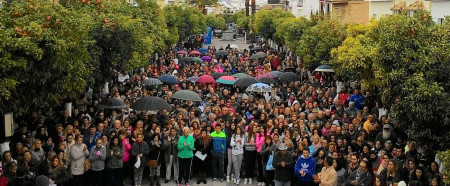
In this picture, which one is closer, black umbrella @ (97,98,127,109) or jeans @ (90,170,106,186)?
jeans @ (90,170,106,186)

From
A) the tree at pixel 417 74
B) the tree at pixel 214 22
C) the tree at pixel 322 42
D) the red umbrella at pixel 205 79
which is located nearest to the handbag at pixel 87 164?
the tree at pixel 417 74

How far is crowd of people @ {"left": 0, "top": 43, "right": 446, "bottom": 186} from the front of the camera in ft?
42.9

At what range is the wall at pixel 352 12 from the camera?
43281 mm

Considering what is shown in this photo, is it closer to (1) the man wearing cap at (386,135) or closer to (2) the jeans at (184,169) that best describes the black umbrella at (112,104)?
(2) the jeans at (184,169)

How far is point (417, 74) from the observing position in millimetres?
12711

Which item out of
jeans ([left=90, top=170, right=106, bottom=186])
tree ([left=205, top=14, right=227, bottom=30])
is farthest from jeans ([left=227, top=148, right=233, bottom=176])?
tree ([left=205, top=14, right=227, bottom=30])

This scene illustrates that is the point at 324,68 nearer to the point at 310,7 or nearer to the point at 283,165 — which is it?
the point at 283,165

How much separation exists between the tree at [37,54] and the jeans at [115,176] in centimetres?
193

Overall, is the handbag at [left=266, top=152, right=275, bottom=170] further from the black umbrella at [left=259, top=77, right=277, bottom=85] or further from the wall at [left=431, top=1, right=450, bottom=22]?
the wall at [left=431, top=1, right=450, bottom=22]

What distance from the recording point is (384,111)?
62.4 ft

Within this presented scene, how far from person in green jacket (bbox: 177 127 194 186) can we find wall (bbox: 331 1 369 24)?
2864cm

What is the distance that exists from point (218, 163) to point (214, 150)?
489mm

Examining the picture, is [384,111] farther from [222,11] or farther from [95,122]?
[222,11]

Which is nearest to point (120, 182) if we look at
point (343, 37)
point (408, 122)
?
point (408, 122)
